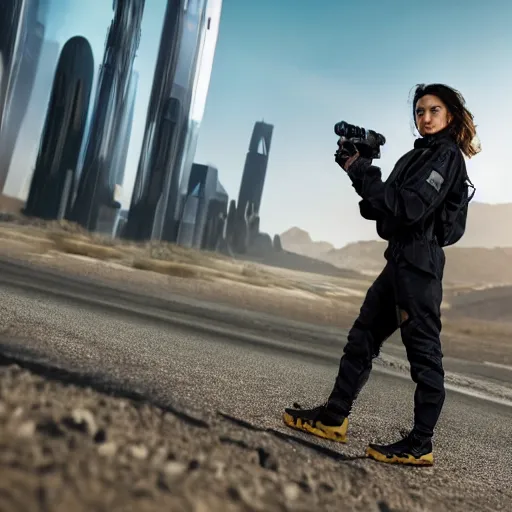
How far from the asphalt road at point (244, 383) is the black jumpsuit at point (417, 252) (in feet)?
0.94

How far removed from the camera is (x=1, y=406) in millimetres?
1025

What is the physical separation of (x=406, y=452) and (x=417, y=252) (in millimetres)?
729

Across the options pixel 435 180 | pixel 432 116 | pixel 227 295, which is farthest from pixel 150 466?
pixel 227 295

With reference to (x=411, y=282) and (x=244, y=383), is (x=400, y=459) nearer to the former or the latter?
(x=411, y=282)

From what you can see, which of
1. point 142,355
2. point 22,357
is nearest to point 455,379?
point 142,355

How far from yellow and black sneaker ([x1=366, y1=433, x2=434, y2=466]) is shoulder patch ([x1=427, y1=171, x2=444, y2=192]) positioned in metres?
0.92

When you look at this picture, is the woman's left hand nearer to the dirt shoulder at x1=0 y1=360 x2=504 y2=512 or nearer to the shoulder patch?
the shoulder patch

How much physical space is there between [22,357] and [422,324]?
153cm

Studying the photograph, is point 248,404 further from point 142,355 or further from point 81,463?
point 81,463

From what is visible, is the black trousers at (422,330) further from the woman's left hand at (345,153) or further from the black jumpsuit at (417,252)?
the woman's left hand at (345,153)

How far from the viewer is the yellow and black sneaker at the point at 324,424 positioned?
197 centimetres

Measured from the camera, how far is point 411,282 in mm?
1865

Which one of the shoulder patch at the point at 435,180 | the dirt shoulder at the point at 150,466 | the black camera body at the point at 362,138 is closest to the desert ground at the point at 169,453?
the dirt shoulder at the point at 150,466

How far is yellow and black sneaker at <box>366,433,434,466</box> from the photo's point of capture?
5.91ft
